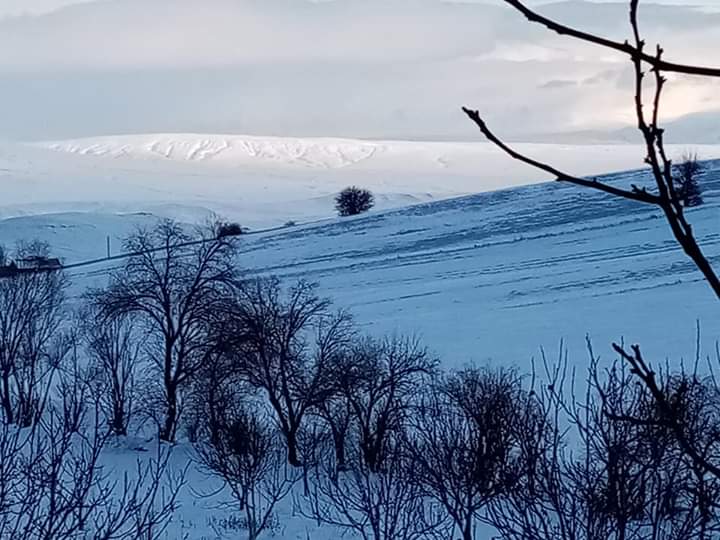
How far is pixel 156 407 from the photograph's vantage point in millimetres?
33188

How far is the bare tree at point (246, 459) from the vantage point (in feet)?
69.5

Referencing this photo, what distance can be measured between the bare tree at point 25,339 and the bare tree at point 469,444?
1467 cm

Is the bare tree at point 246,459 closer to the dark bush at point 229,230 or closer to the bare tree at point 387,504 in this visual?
the bare tree at point 387,504

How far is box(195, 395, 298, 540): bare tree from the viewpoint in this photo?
69.5 ft

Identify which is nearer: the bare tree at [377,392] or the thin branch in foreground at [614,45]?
the thin branch in foreground at [614,45]

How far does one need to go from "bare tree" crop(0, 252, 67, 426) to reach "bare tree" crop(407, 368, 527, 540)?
48.1 feet

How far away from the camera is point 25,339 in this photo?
124 feet

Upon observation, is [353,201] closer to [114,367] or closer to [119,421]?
[114,367]

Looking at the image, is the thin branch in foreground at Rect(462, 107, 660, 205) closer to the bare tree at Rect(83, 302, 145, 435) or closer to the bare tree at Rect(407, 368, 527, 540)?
the bare tree at Rect(407, 368, 527, 540)

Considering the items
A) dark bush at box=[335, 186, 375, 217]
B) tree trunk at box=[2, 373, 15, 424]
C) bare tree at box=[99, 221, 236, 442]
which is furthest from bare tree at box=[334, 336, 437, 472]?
dark bush at box=[335, 186, 375, 217]

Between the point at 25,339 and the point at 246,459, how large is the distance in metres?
20.2

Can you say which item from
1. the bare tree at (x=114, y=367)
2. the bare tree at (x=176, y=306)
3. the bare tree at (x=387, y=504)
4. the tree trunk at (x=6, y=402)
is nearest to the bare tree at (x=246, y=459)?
the bare tree at (x=387, y=504)

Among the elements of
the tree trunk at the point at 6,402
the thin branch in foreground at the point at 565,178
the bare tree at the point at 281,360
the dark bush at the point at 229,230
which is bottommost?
the tree trunk at the point at 6,402

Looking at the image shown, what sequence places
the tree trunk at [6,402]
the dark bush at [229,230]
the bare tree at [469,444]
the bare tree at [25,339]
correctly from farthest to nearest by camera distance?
the dark bush at [229,230]
the bare tree at [25,339]
the tree trunk at [6,402]
the bare tree at [469,444]
